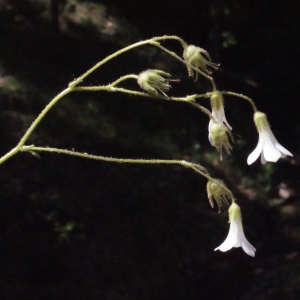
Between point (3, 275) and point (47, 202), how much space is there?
3.67ft

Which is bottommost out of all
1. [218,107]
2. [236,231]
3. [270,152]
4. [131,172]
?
[236,231]

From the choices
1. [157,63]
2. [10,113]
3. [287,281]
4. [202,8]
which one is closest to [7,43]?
[10,113]

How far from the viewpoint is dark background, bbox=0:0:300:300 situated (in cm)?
723

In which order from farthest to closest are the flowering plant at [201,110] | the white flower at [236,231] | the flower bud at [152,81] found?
the white flower at [236,231]
the flower bud at [152,81]
the flowering plant at [201,110]

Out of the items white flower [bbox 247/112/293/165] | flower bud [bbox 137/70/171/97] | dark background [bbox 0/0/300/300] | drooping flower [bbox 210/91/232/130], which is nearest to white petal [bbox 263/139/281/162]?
white flower [bbox 247/112/293/165]

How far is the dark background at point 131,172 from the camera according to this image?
7.23 meters

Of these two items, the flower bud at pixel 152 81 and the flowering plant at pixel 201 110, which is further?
the flower bud at pixel 152 81

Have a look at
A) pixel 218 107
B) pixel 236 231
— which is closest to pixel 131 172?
pixel 236 231

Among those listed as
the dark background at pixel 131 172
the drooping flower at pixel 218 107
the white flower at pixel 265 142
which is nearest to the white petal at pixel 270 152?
the white flower at pixel 265 142

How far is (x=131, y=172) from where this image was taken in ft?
27.7

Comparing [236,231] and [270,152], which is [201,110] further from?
[236,231]

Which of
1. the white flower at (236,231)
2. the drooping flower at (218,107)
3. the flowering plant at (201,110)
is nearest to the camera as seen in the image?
the flowering plant at (201,110)

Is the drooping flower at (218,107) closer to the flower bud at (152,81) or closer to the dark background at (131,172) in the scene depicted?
the flower bud at (152,81)

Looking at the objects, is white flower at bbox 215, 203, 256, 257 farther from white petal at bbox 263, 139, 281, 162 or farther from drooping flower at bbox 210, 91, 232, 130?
drooping flower at bbox 210, 91, 232, 130
